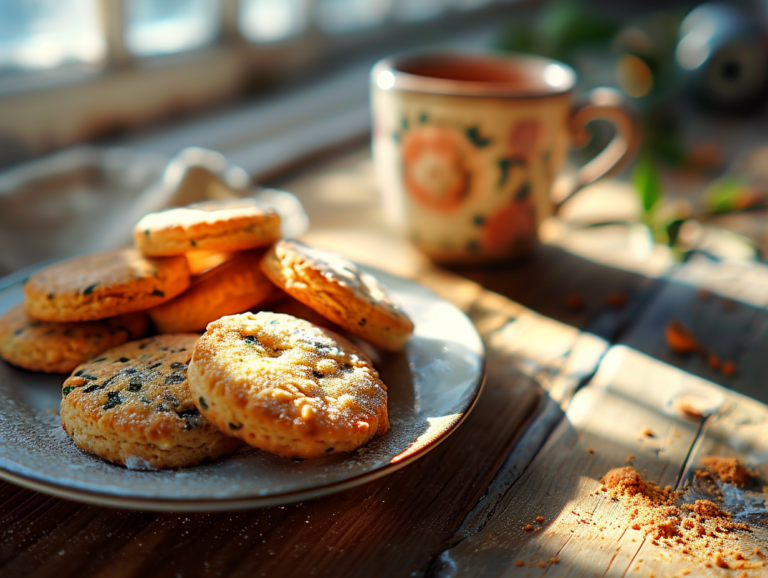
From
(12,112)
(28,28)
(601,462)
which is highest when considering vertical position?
(28,28)

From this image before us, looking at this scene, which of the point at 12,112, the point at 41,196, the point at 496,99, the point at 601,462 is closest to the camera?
the point at 601,462

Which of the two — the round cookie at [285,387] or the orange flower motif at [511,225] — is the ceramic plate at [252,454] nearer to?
the round cookie at [285,387]

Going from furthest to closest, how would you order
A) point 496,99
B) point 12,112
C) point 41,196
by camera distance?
point 12,112, point 41,196, point 496,99

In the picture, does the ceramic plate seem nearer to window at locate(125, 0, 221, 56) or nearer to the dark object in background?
window at locate(125, 0, 221, 56)

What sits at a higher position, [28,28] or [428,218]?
[28,28]

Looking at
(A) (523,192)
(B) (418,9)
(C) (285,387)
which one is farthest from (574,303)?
(B) (418,9)

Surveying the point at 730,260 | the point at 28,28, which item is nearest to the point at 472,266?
the point at 730,260

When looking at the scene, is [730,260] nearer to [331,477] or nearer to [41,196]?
[331,477]
